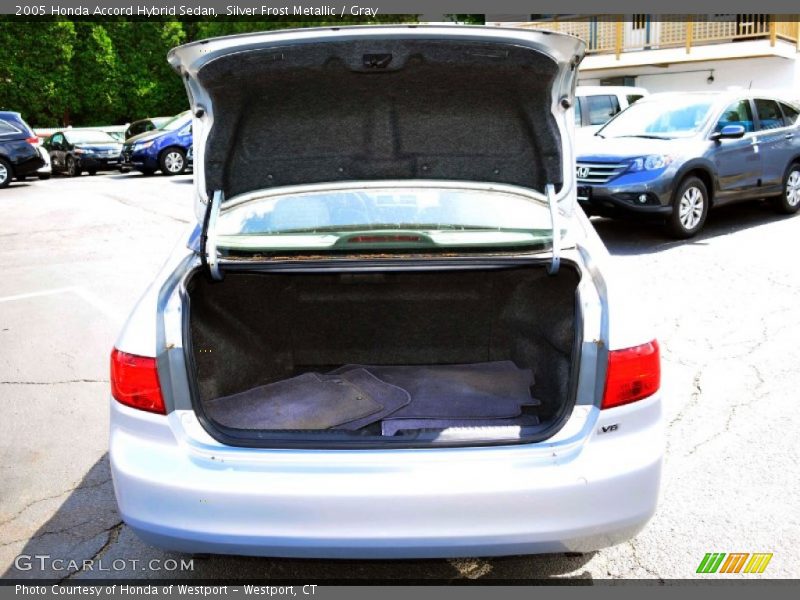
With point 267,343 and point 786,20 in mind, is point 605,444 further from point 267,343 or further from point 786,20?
point 786,20

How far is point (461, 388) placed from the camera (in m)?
3.54

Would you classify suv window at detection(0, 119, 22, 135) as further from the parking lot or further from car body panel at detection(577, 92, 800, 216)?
car body panel at detection(577, 92, 800, 216)

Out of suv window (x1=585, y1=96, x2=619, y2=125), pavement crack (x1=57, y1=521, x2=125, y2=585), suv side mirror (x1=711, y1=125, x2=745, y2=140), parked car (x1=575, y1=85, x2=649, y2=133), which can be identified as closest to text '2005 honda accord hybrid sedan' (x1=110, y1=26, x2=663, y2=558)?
pavement crack (x1=57, y1=521, x2=125, y2=585)

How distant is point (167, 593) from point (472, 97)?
87.7 inches

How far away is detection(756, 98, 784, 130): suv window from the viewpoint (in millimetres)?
10398

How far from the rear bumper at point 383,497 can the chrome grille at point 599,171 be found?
699 cm

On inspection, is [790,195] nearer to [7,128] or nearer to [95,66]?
[7,128]

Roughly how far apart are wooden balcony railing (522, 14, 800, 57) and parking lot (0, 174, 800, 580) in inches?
611

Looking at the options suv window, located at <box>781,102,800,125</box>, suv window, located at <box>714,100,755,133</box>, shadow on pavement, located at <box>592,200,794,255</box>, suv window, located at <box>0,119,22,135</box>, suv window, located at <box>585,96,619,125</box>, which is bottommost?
shadow on pavement, located at <box>592,200,794,255</box>

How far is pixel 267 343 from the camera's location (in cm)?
374

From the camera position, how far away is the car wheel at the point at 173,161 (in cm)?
1944

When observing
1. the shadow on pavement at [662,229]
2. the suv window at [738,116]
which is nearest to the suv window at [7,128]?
the shadow on pavement at [662,229]

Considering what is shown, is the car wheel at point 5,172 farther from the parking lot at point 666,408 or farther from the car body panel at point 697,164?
the car body panel at point 697,164

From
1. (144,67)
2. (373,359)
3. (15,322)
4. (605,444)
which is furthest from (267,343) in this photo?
(144,67)
